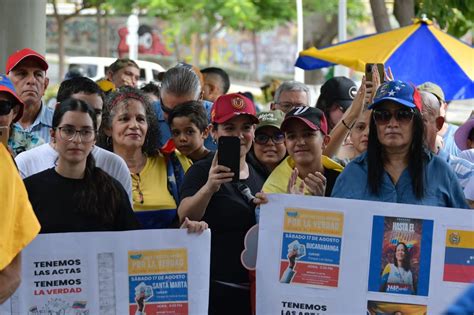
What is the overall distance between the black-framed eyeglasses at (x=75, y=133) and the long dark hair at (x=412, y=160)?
54.2 inches

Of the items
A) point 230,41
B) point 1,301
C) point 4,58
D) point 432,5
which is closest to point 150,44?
point 230,41

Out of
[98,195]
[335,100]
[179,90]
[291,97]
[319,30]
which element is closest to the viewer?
[98,195]

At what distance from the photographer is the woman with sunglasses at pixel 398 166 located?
5.55 meters

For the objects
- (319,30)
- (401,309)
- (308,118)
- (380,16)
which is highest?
(319,30)

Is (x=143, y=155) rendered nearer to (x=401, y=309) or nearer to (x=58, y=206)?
(x=58, y=206)

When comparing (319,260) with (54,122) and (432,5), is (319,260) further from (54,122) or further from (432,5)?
(432,5)

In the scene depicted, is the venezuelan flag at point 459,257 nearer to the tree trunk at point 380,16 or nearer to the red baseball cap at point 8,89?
the red baseball cap at point 8,89

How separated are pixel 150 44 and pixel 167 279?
127 feet

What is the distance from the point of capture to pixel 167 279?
546cm

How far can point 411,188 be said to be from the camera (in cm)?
555

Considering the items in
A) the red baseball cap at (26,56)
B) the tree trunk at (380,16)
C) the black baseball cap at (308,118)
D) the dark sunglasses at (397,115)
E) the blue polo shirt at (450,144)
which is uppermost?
the tree trunk at (380,16)

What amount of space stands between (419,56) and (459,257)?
19.1ft

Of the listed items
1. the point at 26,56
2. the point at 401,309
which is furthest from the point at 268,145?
the point at 26,56

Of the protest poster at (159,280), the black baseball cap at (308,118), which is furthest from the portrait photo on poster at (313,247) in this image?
the black baseball cap at (308,118)
